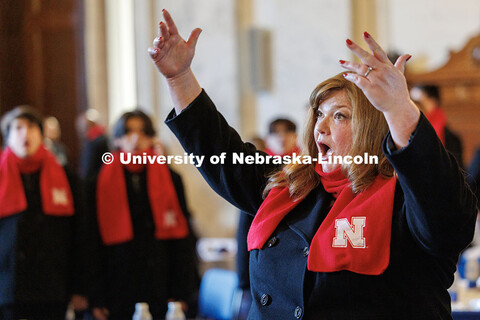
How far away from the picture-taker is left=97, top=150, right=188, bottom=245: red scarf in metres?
5.01

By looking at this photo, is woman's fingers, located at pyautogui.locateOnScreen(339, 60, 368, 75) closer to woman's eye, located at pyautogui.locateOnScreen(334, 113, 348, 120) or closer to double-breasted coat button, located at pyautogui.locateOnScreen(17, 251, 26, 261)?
woman's eye, located at pyautogui.locateOnScreen(334, 113, 348, 120)

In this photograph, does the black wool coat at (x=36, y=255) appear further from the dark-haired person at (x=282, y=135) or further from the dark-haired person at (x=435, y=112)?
the dark-haired person at (x=435, y=112)

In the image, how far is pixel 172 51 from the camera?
2.46 metres

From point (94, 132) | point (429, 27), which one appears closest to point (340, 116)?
point (94, 132)

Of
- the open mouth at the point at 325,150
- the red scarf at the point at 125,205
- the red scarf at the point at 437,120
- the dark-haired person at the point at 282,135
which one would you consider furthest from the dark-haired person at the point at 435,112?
the open mouth at the point at 325,150

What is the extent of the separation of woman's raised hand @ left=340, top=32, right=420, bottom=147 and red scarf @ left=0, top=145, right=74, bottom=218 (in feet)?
10.7

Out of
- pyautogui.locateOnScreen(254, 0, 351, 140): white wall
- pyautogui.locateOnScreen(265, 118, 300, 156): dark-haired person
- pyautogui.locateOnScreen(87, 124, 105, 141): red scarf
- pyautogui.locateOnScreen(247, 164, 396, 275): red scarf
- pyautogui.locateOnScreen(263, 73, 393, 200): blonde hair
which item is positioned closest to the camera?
pyautogui.locateOnScreen(247, 164, 396, 275): red scarf

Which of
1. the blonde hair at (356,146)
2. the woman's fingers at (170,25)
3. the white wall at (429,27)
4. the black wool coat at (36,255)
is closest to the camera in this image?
the blonde hair at (356,146)

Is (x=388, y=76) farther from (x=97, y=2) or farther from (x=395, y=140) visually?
(x=97, y=2)

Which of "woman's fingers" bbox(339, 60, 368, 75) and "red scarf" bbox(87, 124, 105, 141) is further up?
"red scarf" bbox(87, 124, 105, 141)

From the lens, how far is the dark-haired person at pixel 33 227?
4.68 m

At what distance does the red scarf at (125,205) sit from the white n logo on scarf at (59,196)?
28 centimetres

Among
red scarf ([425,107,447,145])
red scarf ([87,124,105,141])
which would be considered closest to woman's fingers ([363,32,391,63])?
red scarf ([425,107,447,145])

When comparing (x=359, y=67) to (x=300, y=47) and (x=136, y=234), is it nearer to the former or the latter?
(x=136, y=234)
